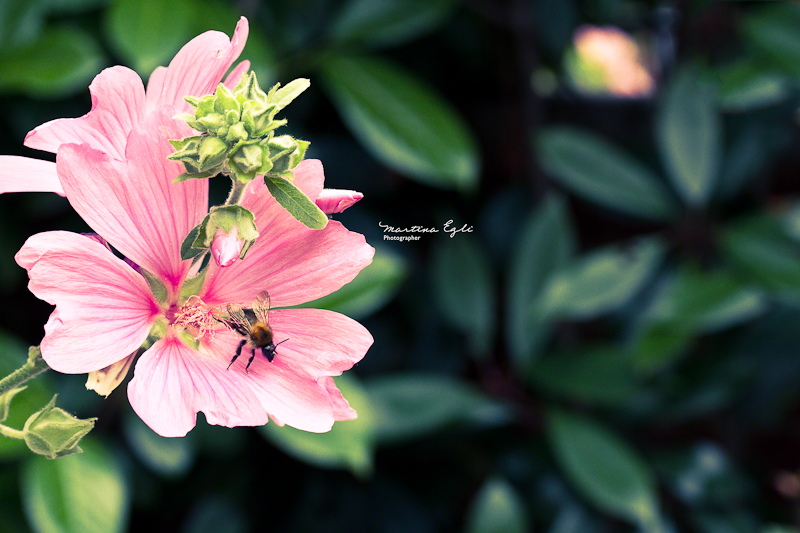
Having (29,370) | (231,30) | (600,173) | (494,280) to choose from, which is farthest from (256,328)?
(494,280)

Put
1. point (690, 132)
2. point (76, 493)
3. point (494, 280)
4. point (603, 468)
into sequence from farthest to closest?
point (494, 280) < point (690, 132) < point (603, 468) < point (76, 493)

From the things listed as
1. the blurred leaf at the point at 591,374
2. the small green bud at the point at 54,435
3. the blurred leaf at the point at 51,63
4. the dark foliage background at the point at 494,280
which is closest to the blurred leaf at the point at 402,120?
the dark foliage background at the point at 494,280

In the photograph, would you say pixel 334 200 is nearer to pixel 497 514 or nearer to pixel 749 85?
pixel 497 514

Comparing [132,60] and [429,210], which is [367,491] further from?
[132,60]

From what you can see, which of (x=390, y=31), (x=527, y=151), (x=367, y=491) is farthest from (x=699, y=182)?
(x=367, y=491)

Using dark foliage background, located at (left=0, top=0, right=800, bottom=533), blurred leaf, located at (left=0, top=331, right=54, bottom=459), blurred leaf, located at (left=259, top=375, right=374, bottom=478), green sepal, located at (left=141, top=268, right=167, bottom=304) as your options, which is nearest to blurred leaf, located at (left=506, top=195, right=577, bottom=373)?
dark foliage background, located at (left=0, top=0, right=800, bottom=533)

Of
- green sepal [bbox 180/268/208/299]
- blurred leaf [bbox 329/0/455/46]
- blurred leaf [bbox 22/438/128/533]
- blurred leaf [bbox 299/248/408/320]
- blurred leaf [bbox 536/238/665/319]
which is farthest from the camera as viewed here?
blurred leaf [bbox 536/238/665/319]

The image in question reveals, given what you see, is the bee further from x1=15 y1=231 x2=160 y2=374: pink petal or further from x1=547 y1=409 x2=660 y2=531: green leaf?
x1=547 y1=409 x2=660 y2=531: green leaf

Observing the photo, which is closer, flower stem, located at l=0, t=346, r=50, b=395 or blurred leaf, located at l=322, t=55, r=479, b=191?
flower stem, located at l=0, t=346, r=50, b=395
